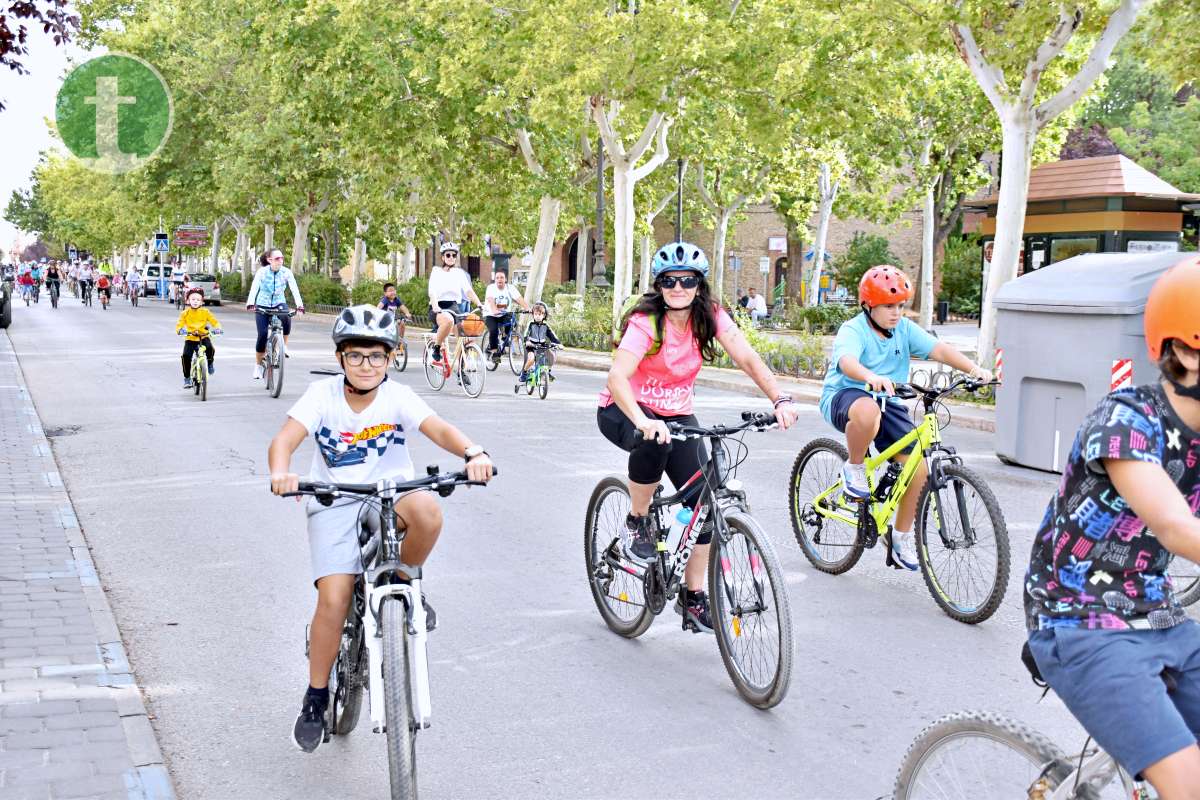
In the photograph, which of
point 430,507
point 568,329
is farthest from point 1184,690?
point 568,329

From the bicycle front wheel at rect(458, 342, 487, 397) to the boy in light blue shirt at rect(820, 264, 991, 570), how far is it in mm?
10788

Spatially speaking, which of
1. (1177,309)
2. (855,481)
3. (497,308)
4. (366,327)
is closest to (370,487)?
(366,327)

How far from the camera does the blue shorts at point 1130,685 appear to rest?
8.21 feet

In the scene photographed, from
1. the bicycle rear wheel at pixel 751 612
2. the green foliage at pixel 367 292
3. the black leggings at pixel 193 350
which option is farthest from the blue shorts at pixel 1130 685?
the green foliage at pixel 367 292

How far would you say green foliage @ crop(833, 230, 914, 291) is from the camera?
5116 cm

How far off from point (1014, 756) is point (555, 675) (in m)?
2.93

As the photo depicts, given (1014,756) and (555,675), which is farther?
(555,675)

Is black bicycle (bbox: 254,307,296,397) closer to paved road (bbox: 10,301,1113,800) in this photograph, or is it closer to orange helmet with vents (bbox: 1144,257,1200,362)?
paved road (bbox: 10,301,1113,800)

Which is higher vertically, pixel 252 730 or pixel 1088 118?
pixel 1088 118

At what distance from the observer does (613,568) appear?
6176 millimetres

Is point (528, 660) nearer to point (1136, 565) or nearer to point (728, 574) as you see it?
point (728, 574)

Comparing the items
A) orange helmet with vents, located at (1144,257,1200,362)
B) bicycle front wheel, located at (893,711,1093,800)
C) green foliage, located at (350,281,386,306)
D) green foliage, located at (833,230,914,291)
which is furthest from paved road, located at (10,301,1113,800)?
green foliage, located at (833,230,914,291)

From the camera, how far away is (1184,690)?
8.64 ft

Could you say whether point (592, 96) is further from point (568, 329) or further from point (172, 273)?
point (172, 273)
